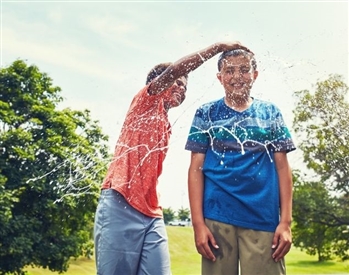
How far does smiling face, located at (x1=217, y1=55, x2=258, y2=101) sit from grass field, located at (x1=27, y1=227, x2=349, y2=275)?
72.8ft

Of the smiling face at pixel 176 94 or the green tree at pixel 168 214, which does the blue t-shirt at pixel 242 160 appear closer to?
the smiling face at pixel 176 94

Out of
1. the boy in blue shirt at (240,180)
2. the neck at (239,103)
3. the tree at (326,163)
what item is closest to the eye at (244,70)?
the boy in blue shirt at (240,180)

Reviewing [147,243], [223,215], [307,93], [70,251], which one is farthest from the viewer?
[70,251]

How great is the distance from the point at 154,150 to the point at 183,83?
463 millimetres

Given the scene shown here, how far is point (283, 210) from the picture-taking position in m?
2.54

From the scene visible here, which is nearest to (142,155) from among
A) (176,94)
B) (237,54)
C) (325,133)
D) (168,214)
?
(176,94)

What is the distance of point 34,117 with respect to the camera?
18.8m

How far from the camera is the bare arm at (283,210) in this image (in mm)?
2488

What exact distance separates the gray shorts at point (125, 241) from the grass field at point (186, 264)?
21.6 meters

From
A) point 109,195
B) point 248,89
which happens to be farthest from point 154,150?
point 248,89

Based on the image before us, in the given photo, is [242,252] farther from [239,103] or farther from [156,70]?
[156,70]

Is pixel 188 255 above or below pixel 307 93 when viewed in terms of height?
below

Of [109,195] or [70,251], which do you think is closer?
[109,195]

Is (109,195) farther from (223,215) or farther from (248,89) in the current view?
(248,89)
